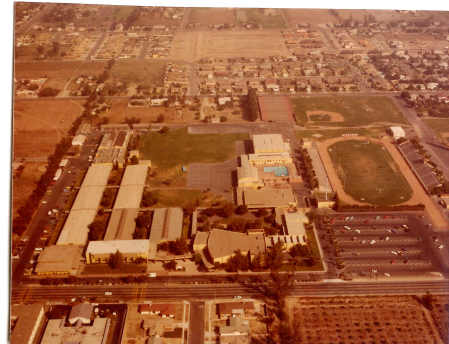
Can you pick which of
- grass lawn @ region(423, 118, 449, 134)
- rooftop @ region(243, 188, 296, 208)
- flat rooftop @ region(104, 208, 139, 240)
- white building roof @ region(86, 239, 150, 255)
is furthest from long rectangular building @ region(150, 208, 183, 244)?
grass lawn @ region(423, 118, 449, 134)

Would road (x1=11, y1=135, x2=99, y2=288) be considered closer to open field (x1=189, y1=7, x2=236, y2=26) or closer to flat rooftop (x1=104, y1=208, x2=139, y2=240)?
flat rooftop (x1=104, y1=208, x2=139, y2=240)

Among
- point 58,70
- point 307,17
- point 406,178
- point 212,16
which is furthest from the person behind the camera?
point 307,17

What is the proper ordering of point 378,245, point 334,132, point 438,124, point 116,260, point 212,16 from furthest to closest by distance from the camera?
point 212,16 < point 438,124 < point 334,132 < point 378,245 < point 116,260

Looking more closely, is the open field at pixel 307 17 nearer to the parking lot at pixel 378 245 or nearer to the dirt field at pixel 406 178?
the dirt field at pixel 406 178

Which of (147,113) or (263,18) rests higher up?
(263,18)

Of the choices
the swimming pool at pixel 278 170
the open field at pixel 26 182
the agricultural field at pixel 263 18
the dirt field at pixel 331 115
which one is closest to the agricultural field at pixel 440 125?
the dirt field at pixel 331 115

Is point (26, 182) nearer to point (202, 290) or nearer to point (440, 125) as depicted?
point (202, 290)

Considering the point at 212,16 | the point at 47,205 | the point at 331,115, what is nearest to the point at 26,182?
the point at 47,205
